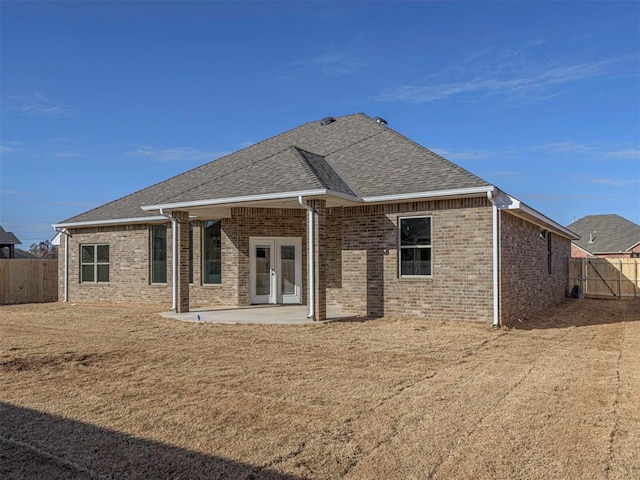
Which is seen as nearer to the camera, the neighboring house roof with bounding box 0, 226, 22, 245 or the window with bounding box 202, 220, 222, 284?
the window with bounding box 202, 220, 222, 284

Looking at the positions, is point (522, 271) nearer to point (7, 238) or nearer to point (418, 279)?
point (418, 279)

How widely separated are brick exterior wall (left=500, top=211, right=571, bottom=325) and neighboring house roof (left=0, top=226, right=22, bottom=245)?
3278cm

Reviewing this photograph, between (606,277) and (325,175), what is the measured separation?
17.8 meters

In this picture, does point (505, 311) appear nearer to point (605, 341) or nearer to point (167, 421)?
point (605, 341)

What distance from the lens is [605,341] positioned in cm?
1009

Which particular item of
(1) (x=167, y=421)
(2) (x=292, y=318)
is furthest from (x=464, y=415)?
(2) (x=292, y=318)

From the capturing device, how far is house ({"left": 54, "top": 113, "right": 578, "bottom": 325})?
37.9 ft

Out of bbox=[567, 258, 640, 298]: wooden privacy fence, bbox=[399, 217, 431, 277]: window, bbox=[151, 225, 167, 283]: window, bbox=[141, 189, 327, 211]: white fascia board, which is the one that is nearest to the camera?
bbox=[141, 189, 327, 211]: white fascia board

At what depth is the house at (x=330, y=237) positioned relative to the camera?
11.5m

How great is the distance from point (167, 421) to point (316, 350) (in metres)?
4.09

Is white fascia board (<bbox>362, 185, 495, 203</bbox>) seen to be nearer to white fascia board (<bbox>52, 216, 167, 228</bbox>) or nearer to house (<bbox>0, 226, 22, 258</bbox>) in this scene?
white fascia board (<bbox>52, 216, 167, 228</bbox>)

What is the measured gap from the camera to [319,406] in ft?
17.7

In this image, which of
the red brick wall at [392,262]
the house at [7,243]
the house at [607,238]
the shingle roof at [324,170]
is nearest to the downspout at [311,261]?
the shingle roof at [324,170]

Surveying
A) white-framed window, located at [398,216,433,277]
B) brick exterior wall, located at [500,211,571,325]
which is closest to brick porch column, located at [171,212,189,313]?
white-framed window, located at [398,216,433,277]
